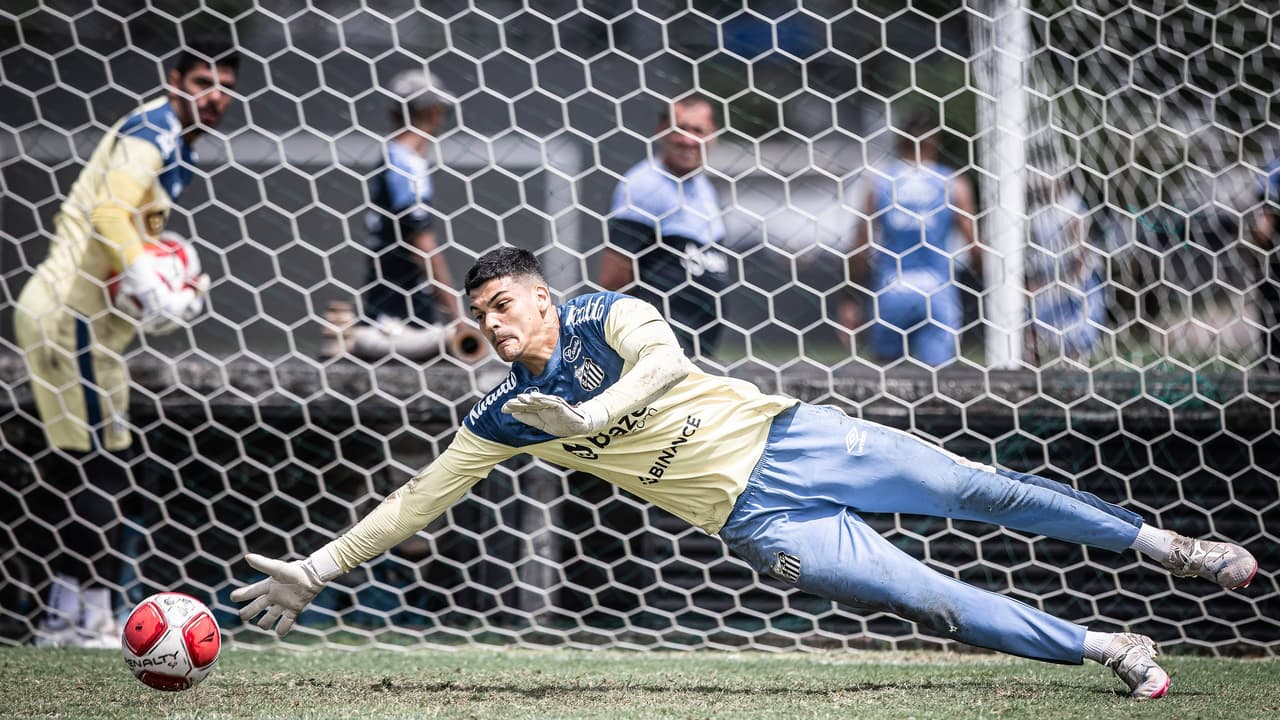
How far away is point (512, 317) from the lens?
3377 millimetres

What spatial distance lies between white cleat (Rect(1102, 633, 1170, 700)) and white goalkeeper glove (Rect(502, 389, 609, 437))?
157cm

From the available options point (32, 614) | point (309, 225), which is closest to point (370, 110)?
point (309, 225)

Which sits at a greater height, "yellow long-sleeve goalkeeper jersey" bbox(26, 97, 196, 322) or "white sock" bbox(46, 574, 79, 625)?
"yellow long-sleeve goalkeeper jersey" bbox(26, 97, 196, 322)

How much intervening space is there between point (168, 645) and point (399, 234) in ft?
7.95

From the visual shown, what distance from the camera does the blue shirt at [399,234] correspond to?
17.5 feet

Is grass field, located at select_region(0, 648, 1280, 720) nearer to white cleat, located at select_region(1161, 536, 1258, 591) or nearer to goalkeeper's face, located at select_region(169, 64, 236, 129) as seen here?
white cleat, located at select_region(1161, 536, 1258, 591)

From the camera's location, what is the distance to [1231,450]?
4.93 meters

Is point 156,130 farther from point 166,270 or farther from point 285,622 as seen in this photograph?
point 285,622

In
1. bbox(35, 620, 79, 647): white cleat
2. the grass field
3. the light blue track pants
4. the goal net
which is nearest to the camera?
the grass field

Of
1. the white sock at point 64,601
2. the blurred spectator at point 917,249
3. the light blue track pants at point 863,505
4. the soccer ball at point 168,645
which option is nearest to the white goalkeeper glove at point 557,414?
the light blue track pants at point 863,505

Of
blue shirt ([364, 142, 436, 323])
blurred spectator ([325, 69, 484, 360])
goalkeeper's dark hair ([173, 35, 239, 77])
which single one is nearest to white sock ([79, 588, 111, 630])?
blurred spectator ([325, 69, 484, 360])

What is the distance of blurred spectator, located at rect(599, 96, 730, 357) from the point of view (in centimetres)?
516

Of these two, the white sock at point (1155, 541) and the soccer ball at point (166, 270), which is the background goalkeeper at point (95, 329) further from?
the white sock at point (1155, 541)

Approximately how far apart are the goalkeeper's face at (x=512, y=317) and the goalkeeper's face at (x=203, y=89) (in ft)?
6.93
